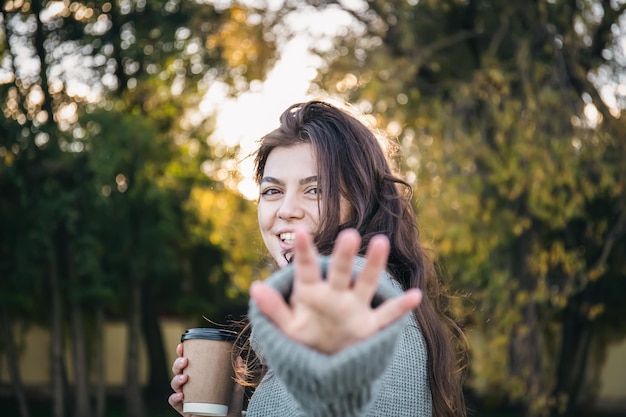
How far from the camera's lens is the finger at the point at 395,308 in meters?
1.11

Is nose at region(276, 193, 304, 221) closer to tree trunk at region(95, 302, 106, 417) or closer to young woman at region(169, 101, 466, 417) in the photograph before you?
young woman at region(169, 101, 466, 417)

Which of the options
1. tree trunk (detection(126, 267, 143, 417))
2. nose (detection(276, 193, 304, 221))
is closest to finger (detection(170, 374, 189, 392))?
nose (detection(276, 193, 304, 221))

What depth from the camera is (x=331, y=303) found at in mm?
1106

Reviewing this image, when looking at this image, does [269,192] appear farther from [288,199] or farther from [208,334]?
[208,334]

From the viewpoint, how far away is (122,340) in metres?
15.8

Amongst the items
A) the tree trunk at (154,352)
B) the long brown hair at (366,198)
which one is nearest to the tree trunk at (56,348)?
the tree trunk at (154,352)

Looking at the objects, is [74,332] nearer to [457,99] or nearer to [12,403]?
[12,403]

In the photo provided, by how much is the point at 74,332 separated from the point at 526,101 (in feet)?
21.5

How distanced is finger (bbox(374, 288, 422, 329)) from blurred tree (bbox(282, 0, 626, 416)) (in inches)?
188

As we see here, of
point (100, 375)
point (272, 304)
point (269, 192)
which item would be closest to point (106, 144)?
point (100, 375)

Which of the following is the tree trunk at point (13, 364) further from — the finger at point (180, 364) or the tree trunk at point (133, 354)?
the finger at point (180, 364)

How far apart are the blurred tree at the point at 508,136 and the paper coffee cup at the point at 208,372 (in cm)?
396

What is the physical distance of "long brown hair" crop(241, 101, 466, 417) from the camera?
5.88 ft

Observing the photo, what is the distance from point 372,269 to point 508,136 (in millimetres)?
5923
